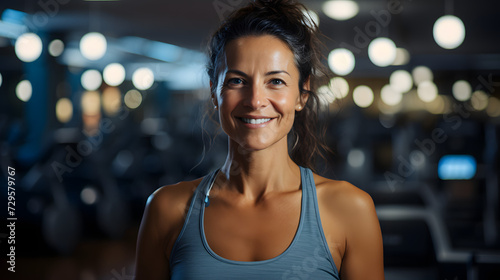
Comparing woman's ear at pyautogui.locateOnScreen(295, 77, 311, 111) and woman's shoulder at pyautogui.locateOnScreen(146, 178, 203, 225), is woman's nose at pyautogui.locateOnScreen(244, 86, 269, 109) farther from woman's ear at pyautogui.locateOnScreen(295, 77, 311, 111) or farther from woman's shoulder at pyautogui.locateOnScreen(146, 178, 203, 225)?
woman's shoulder at pyautogui.locateOnScreen(146, 178, 203, 225)

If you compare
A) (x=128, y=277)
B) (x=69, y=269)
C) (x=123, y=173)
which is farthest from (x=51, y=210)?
(x=123, y=173)

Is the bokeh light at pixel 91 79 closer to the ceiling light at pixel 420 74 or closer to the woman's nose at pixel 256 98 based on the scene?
the ceiling light at pixel 420 74

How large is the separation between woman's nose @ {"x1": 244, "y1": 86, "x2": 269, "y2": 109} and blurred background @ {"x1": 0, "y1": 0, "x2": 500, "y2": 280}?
0.78 feet

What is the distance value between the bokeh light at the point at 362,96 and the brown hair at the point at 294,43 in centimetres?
1584

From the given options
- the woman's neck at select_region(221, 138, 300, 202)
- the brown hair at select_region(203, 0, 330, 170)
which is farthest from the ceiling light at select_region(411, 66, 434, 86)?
the woman's neck at select_region(221, 138, 300, 202)

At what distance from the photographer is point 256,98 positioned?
2.73 feet

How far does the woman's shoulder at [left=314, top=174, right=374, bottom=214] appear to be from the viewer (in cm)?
87

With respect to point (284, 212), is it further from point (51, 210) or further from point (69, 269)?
point (51, 210)

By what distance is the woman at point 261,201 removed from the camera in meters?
0.83

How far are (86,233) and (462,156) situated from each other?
4.44m

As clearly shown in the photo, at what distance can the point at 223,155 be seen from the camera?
21.2ft

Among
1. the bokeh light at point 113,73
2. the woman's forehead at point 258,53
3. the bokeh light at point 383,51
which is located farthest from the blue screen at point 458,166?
the woman's forehead at point 258,53

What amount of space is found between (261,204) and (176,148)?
5.30m

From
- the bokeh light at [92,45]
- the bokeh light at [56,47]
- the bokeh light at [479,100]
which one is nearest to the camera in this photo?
the bokeh light at [92,45]
